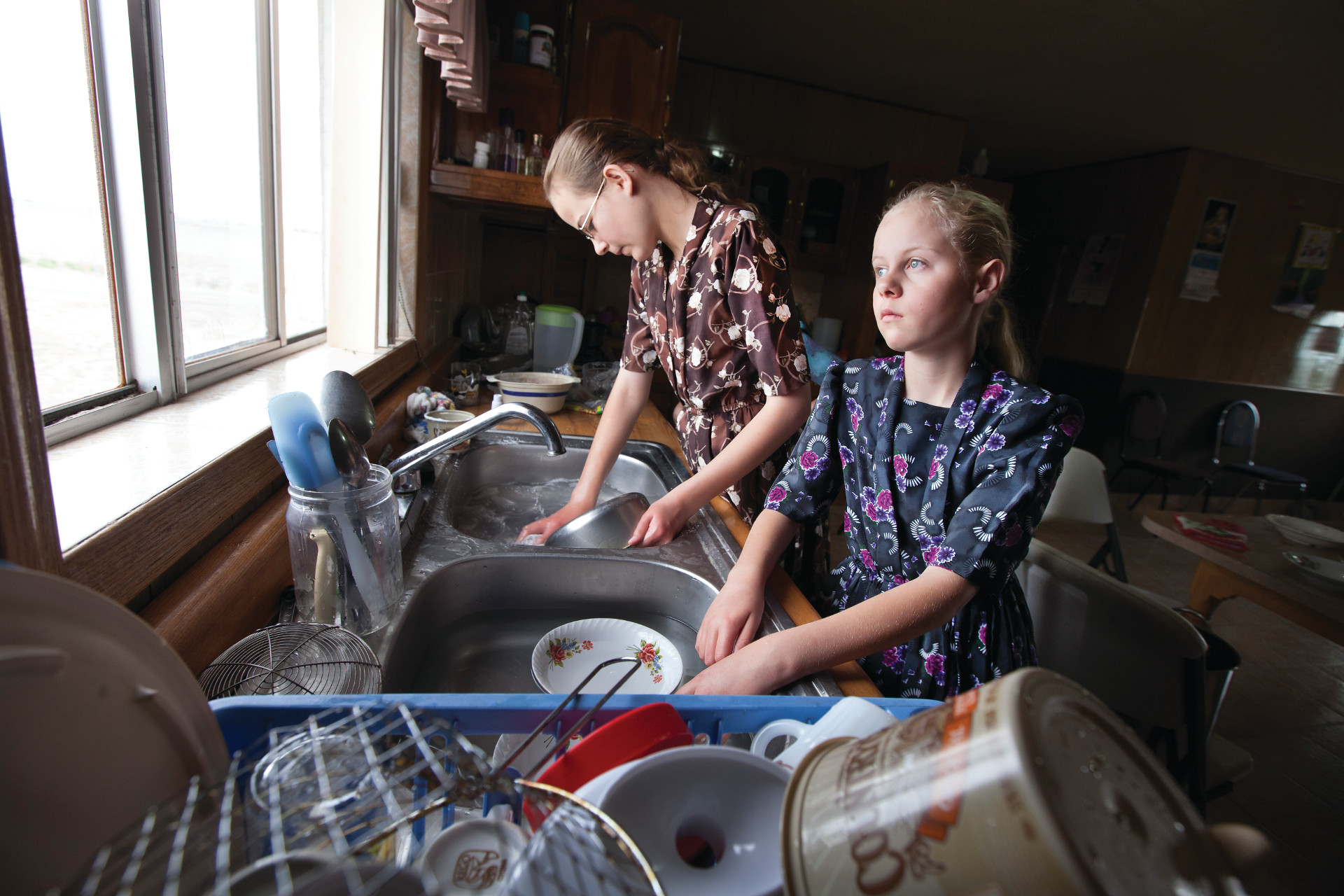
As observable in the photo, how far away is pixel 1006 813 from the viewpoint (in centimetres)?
20

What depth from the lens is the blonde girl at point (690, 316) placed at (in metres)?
1.08

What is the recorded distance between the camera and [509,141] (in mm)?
2279

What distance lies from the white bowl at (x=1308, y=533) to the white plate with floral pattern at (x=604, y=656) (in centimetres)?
239

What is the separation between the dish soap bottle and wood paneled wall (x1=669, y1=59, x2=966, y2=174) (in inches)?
87.1

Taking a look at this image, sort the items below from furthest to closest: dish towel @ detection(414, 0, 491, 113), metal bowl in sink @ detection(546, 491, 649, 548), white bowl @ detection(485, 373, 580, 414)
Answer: white bowl @ detection(485, 373, 580, 414) < dish towel @ detection(414, 0, 491, 113) < metal bowl in sink @ detection(546, 491, 649, 548)

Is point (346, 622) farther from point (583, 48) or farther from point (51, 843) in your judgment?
point (583, 48)

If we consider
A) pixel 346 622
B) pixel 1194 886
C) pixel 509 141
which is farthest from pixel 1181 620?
pixel 509 141

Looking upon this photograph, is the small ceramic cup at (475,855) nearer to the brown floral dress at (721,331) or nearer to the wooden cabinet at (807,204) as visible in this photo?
the brown floral dress at (721,331)

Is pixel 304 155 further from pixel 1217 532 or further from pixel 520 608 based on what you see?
pixel 1217 532

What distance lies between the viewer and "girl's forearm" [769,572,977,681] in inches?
25.1

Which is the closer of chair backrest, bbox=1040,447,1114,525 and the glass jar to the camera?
the glass jar

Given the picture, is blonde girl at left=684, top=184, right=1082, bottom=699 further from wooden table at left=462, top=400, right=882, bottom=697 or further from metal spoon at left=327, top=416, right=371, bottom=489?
metal spoon at left=327, top=416, right=371, bottom=489

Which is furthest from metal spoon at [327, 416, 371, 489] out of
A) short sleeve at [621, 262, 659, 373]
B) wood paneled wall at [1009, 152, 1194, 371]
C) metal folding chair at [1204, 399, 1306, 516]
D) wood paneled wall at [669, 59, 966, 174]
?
metal folding chair at [1204, 399, 1306, 516]

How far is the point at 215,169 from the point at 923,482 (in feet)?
4.51
